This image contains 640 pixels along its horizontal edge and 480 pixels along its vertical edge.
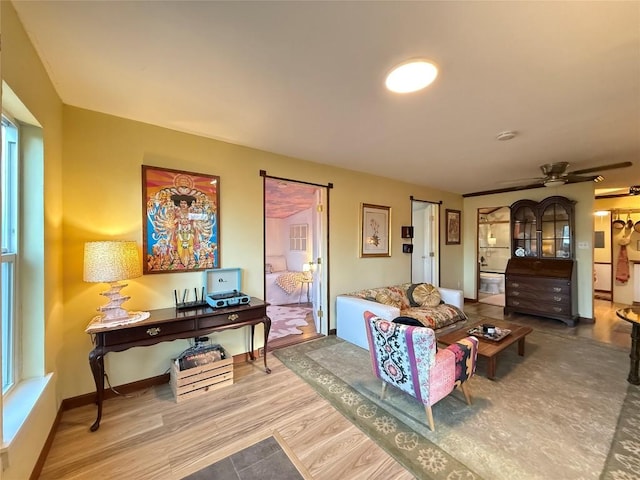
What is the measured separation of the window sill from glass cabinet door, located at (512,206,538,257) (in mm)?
6566

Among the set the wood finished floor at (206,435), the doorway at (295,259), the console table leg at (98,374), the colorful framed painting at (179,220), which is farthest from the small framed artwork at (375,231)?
the console table leg at (98,374)

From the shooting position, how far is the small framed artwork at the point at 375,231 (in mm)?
4176

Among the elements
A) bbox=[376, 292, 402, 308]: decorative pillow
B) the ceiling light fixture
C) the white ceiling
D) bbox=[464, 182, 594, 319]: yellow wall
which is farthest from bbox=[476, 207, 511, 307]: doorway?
the ceiling light fixture

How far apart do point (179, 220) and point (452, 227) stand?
17.3ft

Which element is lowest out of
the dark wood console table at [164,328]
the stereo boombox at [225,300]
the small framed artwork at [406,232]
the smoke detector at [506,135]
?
the dark wood console table at [164,328]

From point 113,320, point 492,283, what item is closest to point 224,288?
point 113,320

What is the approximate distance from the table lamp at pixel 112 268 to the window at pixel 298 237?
5.03 metres

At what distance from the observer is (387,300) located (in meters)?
3.66

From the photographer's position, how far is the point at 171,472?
1586mm

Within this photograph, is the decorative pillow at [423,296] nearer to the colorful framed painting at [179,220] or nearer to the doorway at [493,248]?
the colorful framed painting at [179,220]

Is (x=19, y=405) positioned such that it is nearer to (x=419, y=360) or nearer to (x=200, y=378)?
(x=200, y=378)

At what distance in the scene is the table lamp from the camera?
193 cm

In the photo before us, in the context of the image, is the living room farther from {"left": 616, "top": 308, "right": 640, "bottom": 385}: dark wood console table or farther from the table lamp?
{"left": 616, "top": 308, "right": 640, "bottom": 385}: dark wood console table

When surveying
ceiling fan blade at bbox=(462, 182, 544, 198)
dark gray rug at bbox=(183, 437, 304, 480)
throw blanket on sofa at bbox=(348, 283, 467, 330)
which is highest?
ceiling fan blade at bbox=(462, 182, 544, 198)
